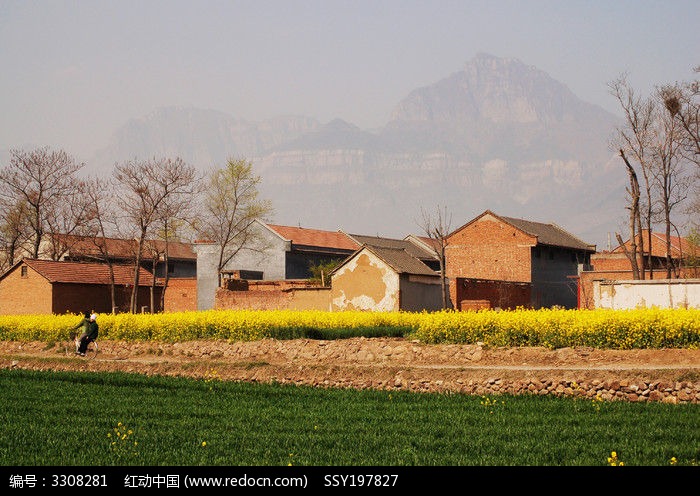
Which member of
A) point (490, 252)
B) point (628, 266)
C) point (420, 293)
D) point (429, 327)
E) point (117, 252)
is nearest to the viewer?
point (429, 327)

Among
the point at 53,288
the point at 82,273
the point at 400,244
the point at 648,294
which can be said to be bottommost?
the point at 648,294

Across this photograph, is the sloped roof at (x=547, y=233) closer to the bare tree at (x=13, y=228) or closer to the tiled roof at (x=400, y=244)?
the tiled roof at (x=400, y=244)

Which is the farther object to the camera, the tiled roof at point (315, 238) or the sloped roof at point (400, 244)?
the tiled roof at point (315, 238)

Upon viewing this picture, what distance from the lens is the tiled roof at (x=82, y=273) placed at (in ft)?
182

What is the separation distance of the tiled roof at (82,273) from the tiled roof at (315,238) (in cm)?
1236

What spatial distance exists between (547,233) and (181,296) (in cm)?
2549

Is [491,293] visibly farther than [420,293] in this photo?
Yes

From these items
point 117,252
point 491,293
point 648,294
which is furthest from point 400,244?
point 648,294

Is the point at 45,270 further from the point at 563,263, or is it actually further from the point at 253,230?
the point at 563,263

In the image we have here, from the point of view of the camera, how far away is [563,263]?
63875mm

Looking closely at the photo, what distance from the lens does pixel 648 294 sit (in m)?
33.6

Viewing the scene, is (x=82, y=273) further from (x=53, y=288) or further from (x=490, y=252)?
(x=490, y=252)

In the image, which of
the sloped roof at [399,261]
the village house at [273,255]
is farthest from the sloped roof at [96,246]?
the sloped roof at [399,261]
